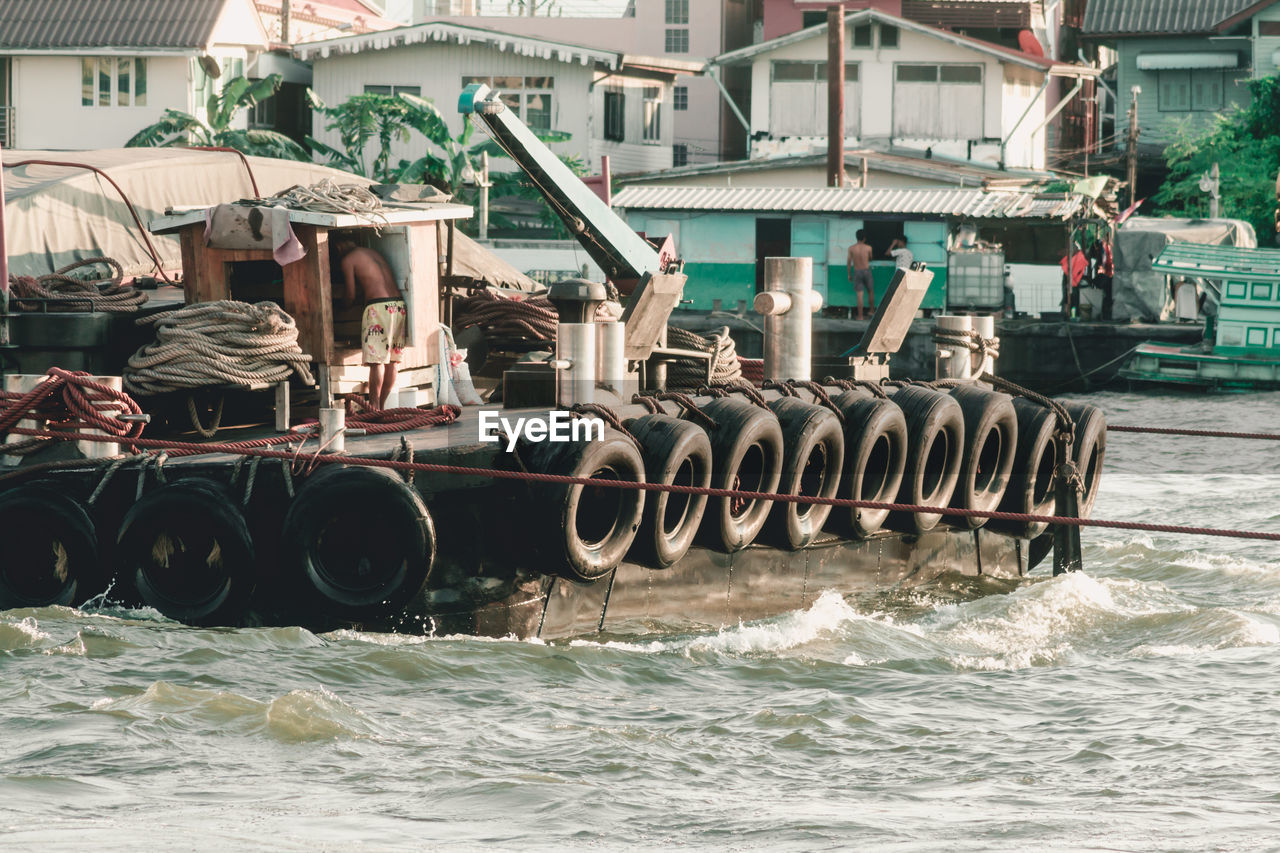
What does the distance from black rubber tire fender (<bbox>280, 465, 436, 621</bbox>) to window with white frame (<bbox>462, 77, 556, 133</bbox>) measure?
29.4 metres

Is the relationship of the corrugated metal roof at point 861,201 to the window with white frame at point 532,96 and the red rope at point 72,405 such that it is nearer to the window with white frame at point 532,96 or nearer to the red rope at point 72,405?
the window with white frame at point 532,96

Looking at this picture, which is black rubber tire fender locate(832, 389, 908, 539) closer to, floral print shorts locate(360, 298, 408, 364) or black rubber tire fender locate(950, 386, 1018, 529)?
black rubber tire fender locate(950, 386, 1018, 529)

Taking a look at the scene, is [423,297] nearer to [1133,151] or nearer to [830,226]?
[830,226]

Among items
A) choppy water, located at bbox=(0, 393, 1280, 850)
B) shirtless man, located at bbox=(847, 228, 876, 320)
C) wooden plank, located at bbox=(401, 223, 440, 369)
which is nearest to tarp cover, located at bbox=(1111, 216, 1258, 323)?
shirtless man, located at bbox=(847, 228, 876, 320)

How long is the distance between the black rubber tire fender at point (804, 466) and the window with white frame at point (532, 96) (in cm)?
2758

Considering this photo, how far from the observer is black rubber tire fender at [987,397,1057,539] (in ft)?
37.8

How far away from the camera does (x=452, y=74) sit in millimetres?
36656

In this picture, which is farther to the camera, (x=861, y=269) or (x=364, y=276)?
(x=861, y=269)

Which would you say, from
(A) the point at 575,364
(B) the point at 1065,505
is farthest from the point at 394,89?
(A) the point at 575,364

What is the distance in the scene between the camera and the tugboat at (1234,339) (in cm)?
2517

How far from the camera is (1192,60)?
4103 cm

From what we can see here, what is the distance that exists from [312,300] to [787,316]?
3.60 m

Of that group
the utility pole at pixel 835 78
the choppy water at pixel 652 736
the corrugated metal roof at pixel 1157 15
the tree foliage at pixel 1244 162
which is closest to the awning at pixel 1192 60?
the corrugated metal roof at pixel 1157 15

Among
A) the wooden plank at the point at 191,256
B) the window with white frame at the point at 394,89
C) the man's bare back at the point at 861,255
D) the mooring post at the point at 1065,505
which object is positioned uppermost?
the window with white frame at the point at 394,89
